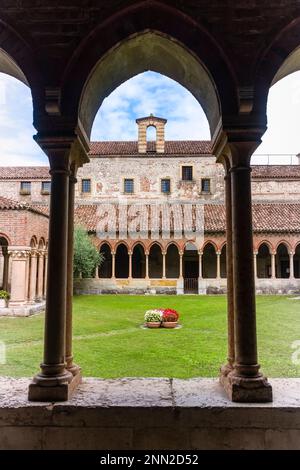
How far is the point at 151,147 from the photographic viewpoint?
3228 centimetres

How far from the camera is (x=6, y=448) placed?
108 inches

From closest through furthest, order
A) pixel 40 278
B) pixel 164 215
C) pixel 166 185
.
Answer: pixel 40 278 → pixel 164 215 → pixel 166 185

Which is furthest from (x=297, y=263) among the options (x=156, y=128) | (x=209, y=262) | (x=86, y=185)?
(x=86, y=185)

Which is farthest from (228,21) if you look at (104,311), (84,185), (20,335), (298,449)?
(84,185)

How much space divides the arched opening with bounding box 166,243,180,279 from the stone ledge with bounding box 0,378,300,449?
25768mm

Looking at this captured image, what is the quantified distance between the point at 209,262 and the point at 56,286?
84.7 feet

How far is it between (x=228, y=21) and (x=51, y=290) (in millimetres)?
2720

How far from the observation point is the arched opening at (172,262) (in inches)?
1126

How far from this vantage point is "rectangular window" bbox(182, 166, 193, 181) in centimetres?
3149

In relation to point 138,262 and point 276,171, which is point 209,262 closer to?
point 138,262

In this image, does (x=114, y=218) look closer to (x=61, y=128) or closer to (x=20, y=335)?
(x=20, y=335)

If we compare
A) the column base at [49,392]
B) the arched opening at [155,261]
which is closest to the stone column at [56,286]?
the column base at [49,392]

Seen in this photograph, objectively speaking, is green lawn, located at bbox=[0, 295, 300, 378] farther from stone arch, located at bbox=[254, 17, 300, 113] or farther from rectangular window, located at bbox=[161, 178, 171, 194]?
rectangular window, located at bbox=[161, 178, 171, 194]

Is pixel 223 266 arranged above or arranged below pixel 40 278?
above
